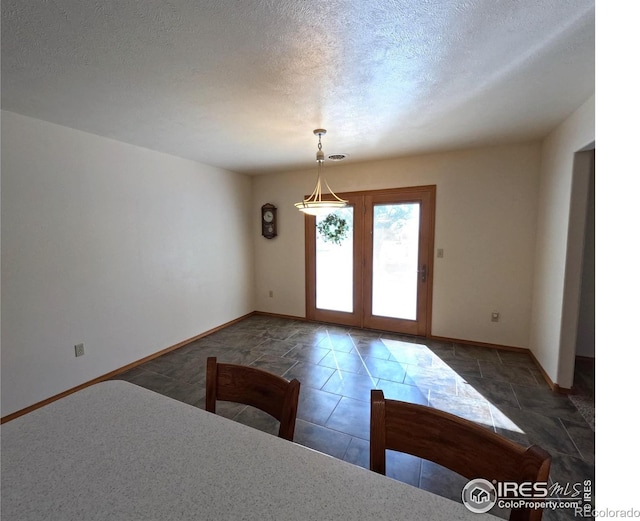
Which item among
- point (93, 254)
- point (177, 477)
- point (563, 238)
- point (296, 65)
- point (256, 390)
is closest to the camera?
point (177, 477)

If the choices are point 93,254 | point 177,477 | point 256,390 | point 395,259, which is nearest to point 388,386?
point 395,259

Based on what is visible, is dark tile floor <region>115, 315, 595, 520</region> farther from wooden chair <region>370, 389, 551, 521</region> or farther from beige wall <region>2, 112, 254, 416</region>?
wooden chair <region>370, 389, 551, 521</region>

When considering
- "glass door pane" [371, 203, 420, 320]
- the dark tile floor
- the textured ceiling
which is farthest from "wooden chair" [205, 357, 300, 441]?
"glass door pane" [371, 203, 420, 320]

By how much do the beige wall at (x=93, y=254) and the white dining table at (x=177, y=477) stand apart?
210cm

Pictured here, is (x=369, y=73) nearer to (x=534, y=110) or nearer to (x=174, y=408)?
(x=534, y=110)

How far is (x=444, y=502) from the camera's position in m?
0.65

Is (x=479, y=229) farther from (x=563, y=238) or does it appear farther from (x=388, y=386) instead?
(x=388, y=386)

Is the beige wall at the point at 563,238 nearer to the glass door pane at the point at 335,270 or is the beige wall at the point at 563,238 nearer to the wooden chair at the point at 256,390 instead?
the glass door pane at the point at 335,270

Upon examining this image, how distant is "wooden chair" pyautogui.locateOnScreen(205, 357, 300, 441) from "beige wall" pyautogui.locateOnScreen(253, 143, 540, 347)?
3.16m

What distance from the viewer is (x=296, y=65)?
66.6 inches

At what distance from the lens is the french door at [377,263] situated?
3.79 metres

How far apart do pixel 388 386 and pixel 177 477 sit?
230 centimetres

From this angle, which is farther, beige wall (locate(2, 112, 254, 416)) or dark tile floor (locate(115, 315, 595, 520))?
beige wall (locate(2, 112, 254, 416))

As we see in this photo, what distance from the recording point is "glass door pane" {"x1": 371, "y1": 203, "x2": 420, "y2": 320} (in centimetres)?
384
